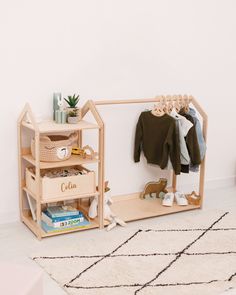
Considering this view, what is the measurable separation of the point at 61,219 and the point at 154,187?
3.01ft

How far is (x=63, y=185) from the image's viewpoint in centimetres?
313

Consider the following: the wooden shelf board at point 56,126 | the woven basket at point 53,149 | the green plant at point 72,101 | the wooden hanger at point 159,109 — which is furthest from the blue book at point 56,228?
the wooden hanger at point 159,109

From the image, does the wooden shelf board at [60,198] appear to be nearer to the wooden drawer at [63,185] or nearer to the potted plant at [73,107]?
the wooden drawer at [63,185]

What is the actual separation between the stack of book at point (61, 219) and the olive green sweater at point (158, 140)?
0.71 metres

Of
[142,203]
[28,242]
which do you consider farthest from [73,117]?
[142,203]

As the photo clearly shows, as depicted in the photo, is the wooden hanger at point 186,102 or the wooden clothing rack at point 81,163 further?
the wooden hanger at point 186,102

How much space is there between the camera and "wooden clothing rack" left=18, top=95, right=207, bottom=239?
3.08 meters

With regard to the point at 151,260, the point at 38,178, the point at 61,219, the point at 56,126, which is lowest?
the point at 151,260

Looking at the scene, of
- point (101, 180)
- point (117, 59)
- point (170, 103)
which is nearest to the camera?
point (101, 180)

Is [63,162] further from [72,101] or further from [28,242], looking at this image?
[28,242]

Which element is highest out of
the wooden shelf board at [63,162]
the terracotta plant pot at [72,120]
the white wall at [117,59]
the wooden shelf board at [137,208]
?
the white wall at [117,59]

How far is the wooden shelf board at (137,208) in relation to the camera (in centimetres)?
352

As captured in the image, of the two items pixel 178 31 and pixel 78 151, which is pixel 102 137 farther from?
pixel 178 31

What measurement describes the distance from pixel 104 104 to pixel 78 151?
39 centimetres
